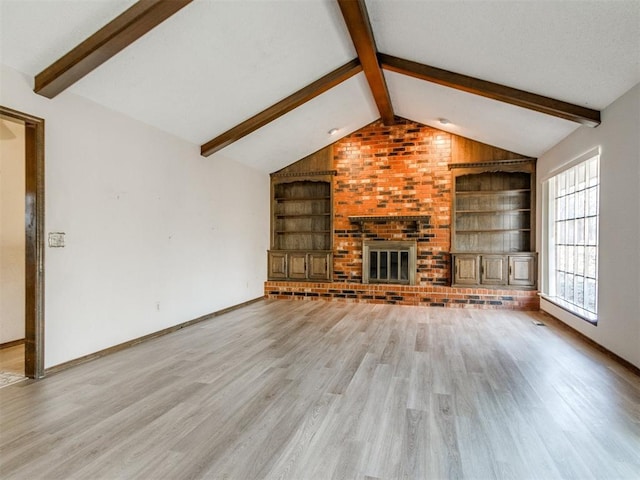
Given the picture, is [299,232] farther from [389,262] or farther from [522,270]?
[522,270]

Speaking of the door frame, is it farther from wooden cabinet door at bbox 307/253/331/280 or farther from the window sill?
the window sill

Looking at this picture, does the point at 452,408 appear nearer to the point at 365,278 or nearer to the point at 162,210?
the point at 162,210

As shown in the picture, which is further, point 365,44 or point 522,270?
point 522,270

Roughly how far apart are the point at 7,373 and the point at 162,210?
82.6 inches

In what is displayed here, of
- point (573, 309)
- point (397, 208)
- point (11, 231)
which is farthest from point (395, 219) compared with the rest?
point (11, 231)

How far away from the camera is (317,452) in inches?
73.2

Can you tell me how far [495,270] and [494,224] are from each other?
851 mm

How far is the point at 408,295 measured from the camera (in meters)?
6.28

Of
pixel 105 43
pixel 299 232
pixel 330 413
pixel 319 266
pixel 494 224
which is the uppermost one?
pixel 105 43

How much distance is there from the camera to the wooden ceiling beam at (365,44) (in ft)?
10.6

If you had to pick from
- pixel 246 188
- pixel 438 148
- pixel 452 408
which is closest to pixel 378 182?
pixel 438 148

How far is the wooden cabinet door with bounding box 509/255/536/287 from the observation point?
230 inches

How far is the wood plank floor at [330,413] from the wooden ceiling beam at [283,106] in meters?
2.66

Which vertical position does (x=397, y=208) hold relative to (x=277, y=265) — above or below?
above
